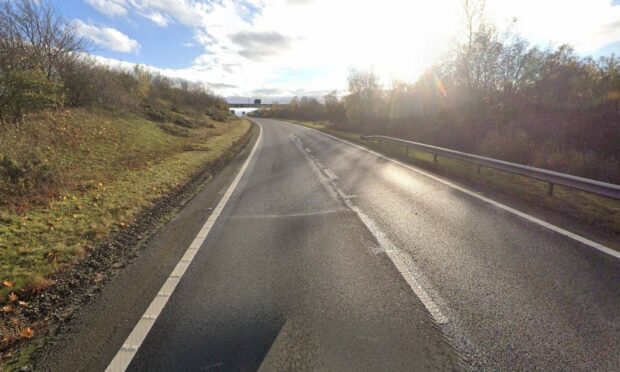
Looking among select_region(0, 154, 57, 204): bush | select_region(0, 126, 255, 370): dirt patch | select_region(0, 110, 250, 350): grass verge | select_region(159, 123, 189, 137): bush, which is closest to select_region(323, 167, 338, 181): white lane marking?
select_region(0, 110, 250, 350): grass verge

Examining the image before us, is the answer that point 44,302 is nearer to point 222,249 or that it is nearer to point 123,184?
point 222,249

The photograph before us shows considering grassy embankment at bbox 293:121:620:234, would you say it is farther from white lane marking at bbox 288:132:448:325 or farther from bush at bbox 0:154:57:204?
bush at bbox 0:154:57:204

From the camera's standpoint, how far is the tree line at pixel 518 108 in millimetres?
13797

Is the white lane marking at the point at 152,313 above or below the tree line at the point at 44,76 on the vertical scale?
below

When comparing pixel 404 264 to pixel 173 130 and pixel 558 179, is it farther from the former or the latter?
pixel 173 130

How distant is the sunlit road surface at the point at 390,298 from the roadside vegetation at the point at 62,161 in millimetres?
1743

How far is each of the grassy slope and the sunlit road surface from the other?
6.79 feet

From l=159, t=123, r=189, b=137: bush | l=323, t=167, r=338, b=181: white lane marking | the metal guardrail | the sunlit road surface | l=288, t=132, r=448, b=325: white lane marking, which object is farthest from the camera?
l=159, t=123, r=189, b=137: bush

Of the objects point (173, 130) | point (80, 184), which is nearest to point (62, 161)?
point (80, 184)

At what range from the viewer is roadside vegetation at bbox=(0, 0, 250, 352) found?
16.1 ft

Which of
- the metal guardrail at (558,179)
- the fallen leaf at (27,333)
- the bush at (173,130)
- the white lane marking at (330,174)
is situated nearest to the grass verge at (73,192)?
the fallen leaf at (27,333)

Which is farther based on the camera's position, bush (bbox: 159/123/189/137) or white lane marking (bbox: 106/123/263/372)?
bush (bbox: 159/123/189/137)

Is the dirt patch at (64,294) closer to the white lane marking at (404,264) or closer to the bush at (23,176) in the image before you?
the bush at (23,176)

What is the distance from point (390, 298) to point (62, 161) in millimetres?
11128
